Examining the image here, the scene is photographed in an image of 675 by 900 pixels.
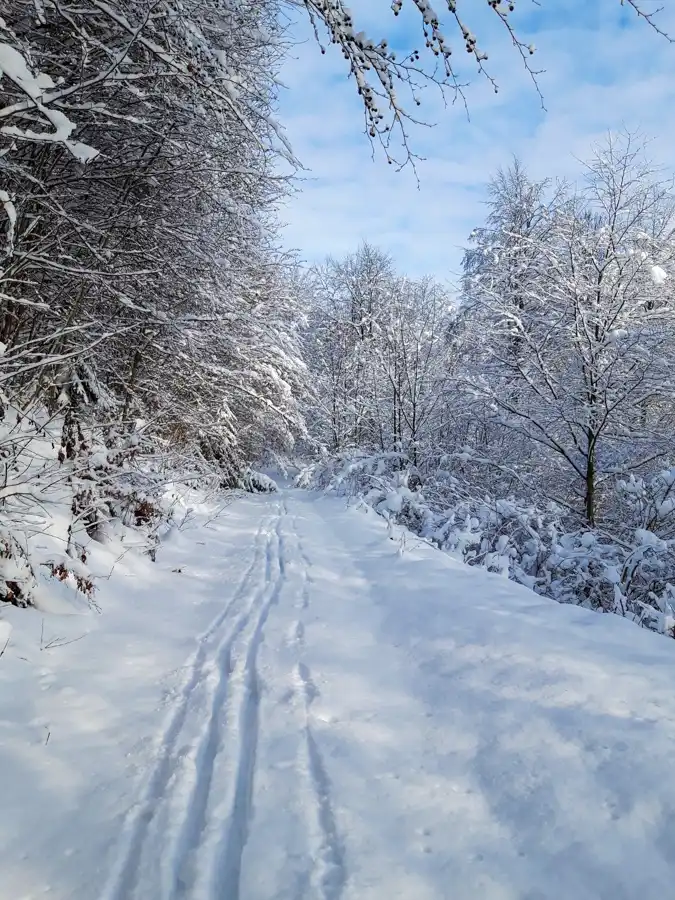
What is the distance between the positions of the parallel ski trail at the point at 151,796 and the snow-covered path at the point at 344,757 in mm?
11

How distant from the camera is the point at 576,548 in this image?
22.3 feet

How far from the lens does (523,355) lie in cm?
862

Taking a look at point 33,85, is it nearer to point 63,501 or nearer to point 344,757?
point 344,757

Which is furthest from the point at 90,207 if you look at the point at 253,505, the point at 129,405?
the point at 253,505

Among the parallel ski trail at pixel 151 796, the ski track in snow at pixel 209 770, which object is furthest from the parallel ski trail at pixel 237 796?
the parallel ski trail at pixel 151 796

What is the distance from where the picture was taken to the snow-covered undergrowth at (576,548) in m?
5.81

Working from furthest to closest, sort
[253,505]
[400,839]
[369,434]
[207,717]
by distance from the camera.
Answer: [369,434], [253,505], [207,717], [400,839]

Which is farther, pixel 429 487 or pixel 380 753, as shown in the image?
pixel 429 487

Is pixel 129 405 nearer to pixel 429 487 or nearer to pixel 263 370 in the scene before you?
pixel 263 370

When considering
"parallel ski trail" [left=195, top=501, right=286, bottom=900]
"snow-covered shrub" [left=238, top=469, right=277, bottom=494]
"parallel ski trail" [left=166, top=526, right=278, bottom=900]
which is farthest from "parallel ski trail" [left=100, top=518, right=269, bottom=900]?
"snow-covered shrub" [left=238, top=469, right=277, bottom=494]

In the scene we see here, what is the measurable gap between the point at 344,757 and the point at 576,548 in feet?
16.4

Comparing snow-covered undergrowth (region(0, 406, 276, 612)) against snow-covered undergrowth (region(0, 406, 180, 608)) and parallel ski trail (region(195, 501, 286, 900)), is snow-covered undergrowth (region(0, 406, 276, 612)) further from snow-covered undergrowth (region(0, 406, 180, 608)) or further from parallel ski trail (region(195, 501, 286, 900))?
parallel ski trail (region(195, 501, 286, 900))

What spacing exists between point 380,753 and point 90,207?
6103 mm

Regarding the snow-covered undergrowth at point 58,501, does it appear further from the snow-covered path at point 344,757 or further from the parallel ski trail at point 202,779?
the parallel ski trail at point 202,779
